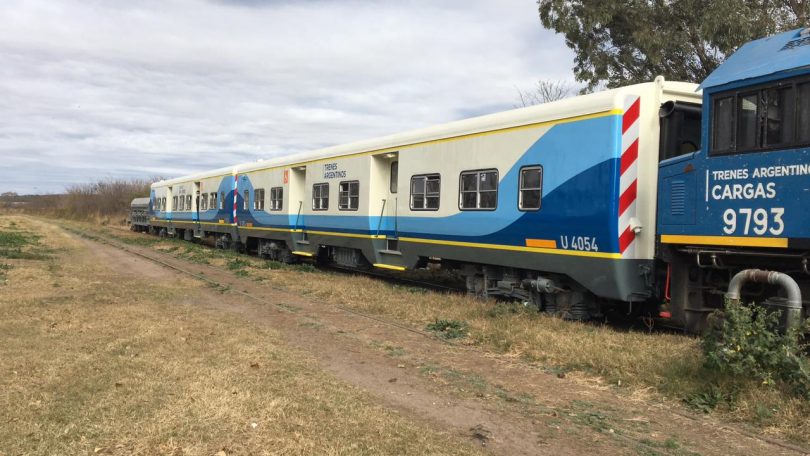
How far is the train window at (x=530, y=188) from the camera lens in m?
9.34

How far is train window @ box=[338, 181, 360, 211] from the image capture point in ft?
48.2

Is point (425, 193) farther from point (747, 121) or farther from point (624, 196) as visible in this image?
point (747, 121)

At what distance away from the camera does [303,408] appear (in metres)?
5.03

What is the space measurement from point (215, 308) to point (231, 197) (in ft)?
45.1

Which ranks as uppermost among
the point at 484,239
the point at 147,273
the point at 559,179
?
the point at 559,179

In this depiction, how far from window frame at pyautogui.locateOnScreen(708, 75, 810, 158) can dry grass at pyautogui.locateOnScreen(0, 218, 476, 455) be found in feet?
14.7

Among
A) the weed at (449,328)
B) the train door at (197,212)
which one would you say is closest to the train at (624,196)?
the weed at (449,328)

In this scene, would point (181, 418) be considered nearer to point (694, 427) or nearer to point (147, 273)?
point (694, 427)

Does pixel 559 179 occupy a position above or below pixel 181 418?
above

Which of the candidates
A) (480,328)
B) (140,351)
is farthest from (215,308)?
(480,328)

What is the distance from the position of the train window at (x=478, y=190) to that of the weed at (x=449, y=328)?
238 cm

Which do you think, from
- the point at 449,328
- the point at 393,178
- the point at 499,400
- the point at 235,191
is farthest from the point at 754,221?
the point at 235,191

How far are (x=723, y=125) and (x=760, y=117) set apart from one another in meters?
0.40

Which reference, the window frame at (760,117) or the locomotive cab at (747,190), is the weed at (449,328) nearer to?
the locomotive cab at (747,190)
